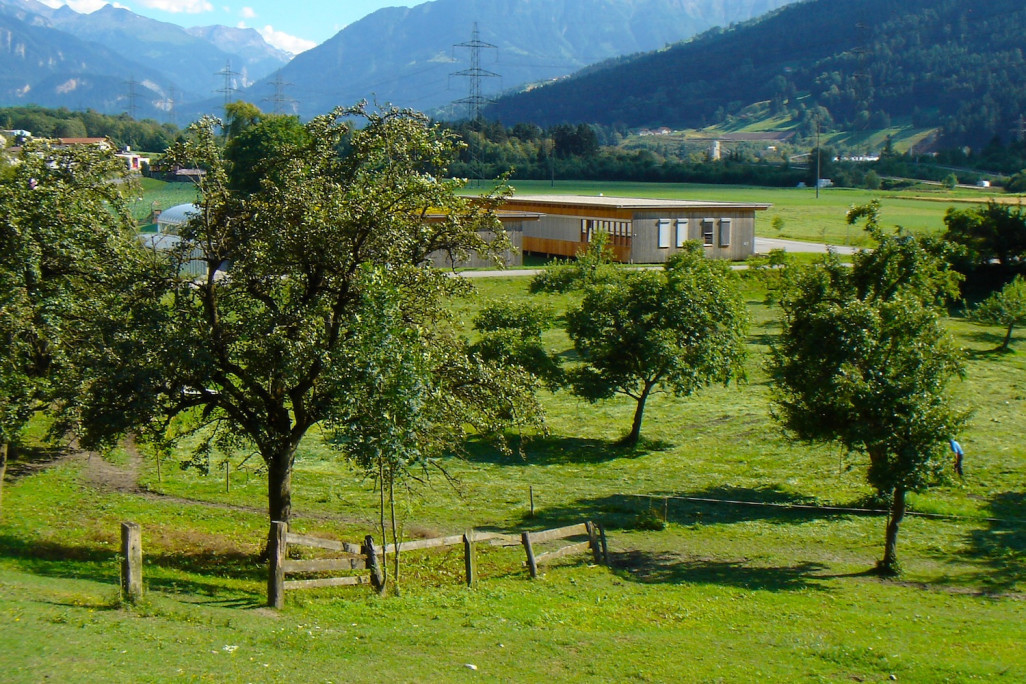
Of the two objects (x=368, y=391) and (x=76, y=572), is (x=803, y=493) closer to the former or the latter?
(x=368, y=391)

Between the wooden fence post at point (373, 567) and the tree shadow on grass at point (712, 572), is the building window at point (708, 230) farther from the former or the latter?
the wooden fence post at point (373, 567)

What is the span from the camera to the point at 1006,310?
48188mm

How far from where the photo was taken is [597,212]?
7431 cm

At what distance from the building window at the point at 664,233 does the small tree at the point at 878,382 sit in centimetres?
4868

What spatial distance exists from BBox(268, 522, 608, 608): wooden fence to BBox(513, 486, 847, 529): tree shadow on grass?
8.77ft

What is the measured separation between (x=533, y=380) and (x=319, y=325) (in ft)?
15.1

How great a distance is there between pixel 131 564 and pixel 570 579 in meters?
8.46

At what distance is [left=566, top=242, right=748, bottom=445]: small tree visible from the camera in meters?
29.6

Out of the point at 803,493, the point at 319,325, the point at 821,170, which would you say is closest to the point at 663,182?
the point at 821,170

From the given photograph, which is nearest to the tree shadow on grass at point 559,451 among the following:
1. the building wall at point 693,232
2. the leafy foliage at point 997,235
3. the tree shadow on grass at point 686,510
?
the tree shadow on grass at point 686,510

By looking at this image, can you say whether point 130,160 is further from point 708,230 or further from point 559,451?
point 708,230

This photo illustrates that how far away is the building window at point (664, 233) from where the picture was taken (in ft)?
238

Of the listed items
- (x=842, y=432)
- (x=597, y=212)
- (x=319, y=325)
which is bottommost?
(x=842, y=432)

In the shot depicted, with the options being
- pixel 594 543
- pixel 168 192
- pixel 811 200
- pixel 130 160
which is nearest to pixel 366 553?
pixel 594 543
